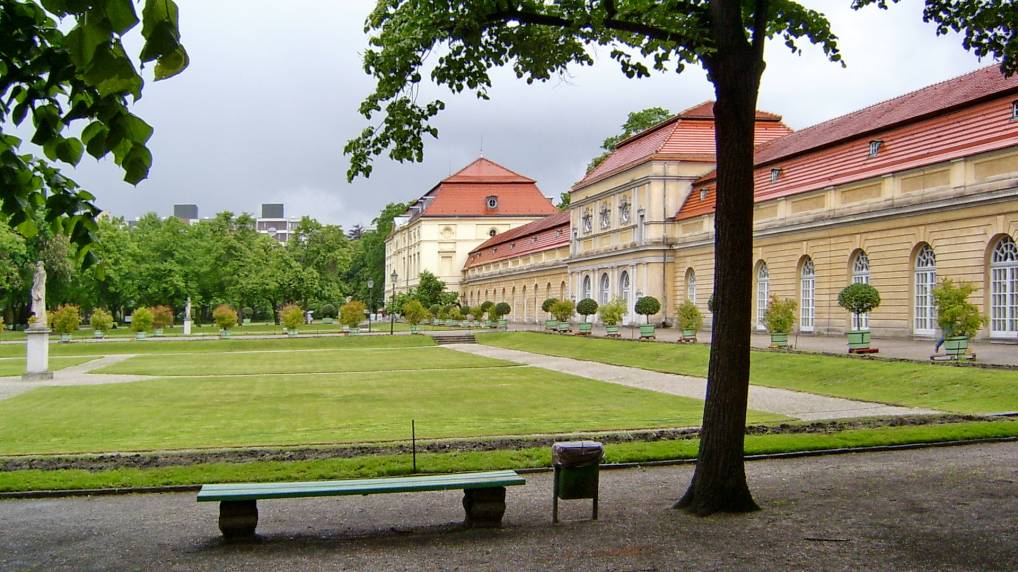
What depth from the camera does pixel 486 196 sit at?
311 ft

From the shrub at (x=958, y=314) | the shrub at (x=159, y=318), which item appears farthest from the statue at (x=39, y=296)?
the shrub at (x=958, y=314)

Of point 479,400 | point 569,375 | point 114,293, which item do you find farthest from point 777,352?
point 114,293

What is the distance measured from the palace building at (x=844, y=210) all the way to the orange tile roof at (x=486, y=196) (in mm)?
37081

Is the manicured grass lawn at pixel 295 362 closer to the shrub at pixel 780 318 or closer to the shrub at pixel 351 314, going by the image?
the shrub at pixel 780 318

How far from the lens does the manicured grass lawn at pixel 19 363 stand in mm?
28300

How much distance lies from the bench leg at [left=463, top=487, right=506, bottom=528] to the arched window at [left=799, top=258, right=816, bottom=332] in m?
29.5

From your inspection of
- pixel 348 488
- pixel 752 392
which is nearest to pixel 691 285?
pixel 752 392

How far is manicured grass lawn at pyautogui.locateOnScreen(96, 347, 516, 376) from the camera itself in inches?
1121

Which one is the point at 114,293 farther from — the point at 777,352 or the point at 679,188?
the point at 777,352

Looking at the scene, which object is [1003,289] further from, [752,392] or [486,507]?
[486,507]

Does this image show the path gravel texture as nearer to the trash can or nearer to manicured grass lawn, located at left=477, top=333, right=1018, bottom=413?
the trash can

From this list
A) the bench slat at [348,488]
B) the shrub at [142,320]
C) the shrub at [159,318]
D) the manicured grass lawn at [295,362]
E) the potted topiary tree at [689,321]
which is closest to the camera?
the bench slat at [348,488]

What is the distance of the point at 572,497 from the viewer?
23.4 feet

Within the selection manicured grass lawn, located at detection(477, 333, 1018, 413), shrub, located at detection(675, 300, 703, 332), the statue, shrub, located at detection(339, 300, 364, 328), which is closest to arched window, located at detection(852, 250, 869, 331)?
shrub, located at detection(675, 300, 703, 332)
